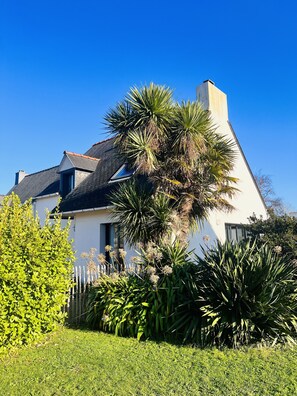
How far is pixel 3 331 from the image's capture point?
186 inches

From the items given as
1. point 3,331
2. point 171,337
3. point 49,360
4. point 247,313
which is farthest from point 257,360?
point 3,331

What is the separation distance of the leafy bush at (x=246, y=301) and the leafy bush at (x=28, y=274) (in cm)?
311

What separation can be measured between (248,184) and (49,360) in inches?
557

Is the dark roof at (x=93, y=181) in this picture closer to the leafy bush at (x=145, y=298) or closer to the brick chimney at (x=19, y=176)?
the leafy bush at (x=145, y=298)

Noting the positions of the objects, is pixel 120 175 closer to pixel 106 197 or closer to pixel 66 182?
pixel 106 197

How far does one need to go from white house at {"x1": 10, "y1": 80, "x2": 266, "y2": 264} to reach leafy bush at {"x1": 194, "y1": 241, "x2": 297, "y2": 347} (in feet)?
19.6

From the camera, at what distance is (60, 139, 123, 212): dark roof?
1415 cm

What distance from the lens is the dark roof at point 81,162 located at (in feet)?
56.5

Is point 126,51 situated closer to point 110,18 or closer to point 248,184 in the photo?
point 110,18

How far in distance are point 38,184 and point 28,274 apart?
2131 cm

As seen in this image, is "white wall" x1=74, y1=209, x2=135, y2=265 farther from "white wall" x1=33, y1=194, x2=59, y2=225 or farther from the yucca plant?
the yucca plant

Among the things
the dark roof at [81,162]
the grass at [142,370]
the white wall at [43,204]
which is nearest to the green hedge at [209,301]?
the grass at [142,370]

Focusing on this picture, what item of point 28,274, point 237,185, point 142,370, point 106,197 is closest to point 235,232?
point 237,185

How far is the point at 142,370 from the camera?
4.60 m
